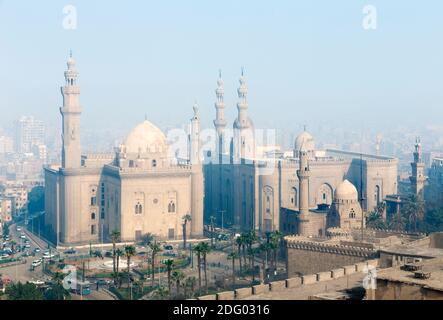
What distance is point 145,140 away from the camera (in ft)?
174

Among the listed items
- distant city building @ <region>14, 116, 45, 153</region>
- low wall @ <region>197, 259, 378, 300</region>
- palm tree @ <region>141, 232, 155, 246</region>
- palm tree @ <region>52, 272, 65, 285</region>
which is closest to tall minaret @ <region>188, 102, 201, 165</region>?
palm tree @ <region>141, 232, 155, 246</region>

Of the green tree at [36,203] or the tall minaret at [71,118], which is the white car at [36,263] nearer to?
the tall minaret at [71,118]

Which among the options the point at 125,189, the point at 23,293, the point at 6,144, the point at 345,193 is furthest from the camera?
the point at 6,144

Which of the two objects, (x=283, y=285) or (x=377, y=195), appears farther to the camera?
(x=377, y=195)

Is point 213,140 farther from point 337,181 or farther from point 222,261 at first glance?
point 222,261

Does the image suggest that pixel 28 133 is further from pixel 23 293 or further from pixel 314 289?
pixel 314 289

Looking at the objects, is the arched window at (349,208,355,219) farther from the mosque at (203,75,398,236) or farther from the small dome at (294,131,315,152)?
the small dome at (294,131,315,152)

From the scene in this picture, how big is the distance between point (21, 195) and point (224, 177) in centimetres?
2559

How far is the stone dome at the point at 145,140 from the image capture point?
52625 millimetres

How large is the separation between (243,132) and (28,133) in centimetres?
4708

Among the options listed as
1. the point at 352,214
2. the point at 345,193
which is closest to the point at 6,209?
the point at 345,193

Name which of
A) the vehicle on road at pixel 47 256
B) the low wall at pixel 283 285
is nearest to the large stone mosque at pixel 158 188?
the vehicle on road at pixel 47 256

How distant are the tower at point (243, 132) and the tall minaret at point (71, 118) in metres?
11.8
